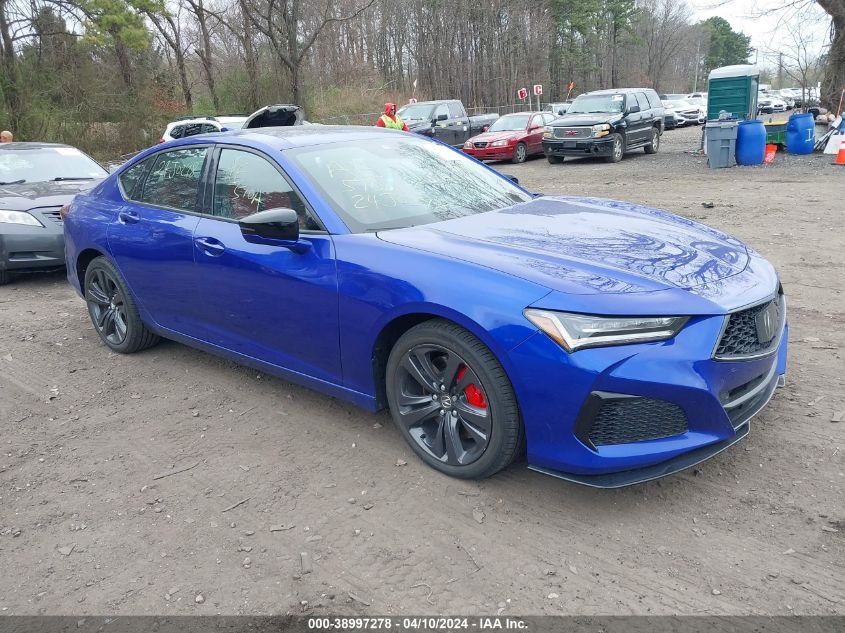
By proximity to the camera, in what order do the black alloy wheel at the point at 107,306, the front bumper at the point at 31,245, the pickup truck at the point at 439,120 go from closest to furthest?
the black alloy wheel at the point at 107,306 < the front bumper at the point at 31,245 < the pickup truck at the point at 439,120

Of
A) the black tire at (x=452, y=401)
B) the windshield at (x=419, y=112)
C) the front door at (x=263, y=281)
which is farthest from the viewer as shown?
the windshield at (x=419, y=112)

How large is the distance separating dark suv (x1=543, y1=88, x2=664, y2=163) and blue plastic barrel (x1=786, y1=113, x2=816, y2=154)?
3750 mm

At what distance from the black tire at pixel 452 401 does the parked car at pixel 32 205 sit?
18.8 feet

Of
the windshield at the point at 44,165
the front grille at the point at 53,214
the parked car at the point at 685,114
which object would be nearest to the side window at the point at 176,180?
the front grille at the point at 53,214

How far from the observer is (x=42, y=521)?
124 inches

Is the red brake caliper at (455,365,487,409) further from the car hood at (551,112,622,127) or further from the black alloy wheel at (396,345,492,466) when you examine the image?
the car hood at (551,112,622,127)

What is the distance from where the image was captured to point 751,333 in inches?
115

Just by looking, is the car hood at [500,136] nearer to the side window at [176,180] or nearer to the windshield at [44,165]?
the windshield at [44,165]

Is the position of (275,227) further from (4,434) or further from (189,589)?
(4,434)

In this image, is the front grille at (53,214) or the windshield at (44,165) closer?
the front grille at (53,214)

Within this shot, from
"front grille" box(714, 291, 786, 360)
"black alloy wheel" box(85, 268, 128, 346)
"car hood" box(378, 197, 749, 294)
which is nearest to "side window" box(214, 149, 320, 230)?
"car hood" box(378, 197, 749, 294)

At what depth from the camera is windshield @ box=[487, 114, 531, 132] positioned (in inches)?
808

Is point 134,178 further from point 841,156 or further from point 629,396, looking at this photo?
point 841,156

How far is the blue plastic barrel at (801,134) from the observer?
55.6ft
